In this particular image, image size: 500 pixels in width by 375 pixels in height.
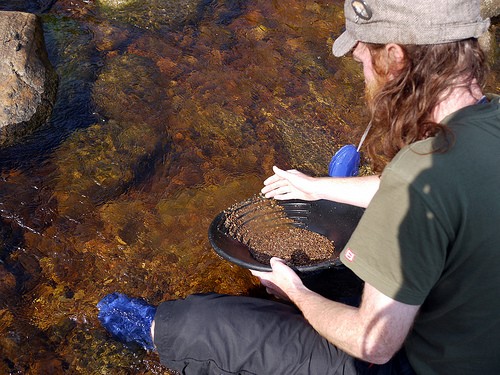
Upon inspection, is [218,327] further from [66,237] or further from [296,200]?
[66,237]

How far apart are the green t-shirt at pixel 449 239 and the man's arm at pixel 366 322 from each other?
0.07m

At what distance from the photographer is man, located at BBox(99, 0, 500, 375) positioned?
1491 millimetres

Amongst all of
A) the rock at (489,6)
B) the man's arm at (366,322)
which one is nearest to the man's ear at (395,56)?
the man's arm at (366,322)

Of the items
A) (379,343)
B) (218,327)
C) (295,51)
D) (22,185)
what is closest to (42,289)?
(22,185)

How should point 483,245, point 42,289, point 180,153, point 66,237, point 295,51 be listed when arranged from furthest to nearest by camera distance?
point 295,51
point 180,153
point 66,237
point 42,289
point 483,245

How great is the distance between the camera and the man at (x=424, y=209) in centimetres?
149

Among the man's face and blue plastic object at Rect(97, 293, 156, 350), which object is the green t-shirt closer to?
the man's face

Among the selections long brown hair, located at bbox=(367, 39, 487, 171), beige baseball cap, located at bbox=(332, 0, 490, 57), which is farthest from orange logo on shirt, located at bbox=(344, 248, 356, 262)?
beige baseball cap, located at bbox=(332, 0, 490, 57)

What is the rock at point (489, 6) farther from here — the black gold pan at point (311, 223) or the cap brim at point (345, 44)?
the cap brim at point (345, 44)

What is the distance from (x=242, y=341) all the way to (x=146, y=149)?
6.60ft

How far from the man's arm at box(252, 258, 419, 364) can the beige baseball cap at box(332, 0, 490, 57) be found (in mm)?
824

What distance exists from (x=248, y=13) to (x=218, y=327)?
3.76 meters

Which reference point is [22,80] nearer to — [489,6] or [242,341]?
[242,341]

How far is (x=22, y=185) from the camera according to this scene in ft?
11.5
